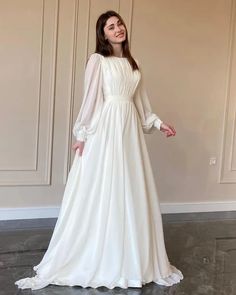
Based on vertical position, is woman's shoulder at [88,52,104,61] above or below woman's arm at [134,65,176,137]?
above

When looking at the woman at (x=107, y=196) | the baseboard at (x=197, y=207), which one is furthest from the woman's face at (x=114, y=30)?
the baseboard at (x=197, y=207)

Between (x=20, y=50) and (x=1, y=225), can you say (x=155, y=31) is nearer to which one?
(x=20, y=50)

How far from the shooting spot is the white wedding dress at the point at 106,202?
2.45m

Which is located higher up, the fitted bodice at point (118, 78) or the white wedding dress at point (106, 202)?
the fitted bodice at point (118, 78)

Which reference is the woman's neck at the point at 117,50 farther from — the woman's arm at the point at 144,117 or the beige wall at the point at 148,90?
the beige wall at the point at 148,90

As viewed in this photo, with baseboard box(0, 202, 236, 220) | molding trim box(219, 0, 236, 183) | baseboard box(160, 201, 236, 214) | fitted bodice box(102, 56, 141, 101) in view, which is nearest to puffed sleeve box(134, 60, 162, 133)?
fitted bodice box(102, 56, 141, 101)

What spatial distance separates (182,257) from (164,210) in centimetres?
120

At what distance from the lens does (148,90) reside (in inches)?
163

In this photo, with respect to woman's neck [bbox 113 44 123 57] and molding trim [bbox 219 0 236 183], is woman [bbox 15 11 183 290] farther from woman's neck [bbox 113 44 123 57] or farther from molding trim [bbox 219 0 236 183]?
molding trim [bbox 219 0 236 183]

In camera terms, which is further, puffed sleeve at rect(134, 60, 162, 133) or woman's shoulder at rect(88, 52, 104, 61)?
puffed sleeve at rect(134, 60, 162, 133)

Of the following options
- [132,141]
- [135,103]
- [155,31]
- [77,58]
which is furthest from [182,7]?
[132,141]

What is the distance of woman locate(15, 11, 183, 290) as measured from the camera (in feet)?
8.04

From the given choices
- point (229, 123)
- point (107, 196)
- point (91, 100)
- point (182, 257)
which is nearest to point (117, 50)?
point (91, 100)

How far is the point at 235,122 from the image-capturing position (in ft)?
15.1
